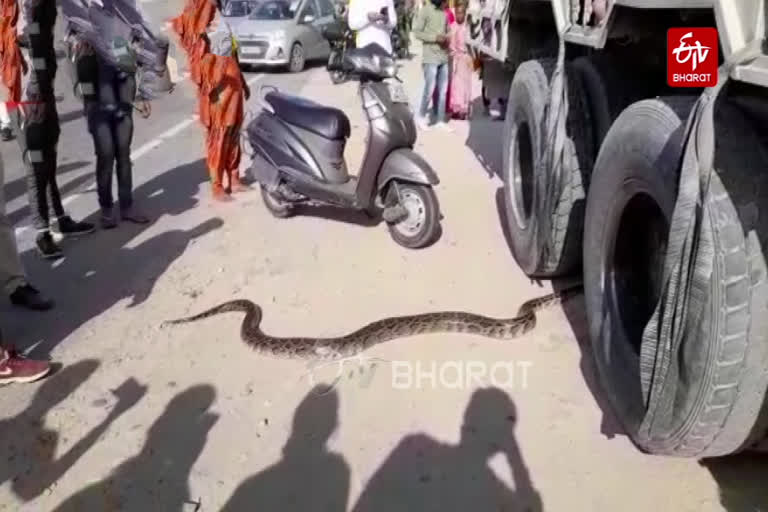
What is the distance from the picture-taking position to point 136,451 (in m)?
3.02

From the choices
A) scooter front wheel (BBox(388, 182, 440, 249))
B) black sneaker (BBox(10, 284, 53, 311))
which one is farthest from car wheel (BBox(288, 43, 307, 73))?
black sneaker (BBox(10, 284, 53, 311))

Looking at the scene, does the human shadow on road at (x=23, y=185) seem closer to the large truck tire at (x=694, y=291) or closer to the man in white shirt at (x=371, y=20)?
the man in white shirt at (x=371, y=20)

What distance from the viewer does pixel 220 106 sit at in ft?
20.7

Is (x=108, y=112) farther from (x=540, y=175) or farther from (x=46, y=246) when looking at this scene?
(x=540, y=175)

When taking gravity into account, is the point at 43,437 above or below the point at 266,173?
below

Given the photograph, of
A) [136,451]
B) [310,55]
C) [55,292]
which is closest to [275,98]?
[55,292]

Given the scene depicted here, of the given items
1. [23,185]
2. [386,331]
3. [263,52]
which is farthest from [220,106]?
[263,52]

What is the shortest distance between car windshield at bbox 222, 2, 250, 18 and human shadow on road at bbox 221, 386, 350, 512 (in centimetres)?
1622

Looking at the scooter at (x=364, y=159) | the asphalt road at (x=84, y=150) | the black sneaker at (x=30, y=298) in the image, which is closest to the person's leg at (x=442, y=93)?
the asphalt road at (x=84, y=150)

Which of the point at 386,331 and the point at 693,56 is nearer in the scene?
the point at 693,56

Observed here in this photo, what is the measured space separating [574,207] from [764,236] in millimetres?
1640

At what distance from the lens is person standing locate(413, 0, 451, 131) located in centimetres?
912

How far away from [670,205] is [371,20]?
8054 millimetres

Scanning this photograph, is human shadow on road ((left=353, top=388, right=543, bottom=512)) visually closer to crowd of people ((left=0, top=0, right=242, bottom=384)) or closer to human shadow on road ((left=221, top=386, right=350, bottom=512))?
human shadow on road ((left=221, top=386, right=350, bottom=512))
